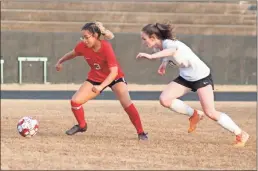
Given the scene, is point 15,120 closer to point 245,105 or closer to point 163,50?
point 163,50

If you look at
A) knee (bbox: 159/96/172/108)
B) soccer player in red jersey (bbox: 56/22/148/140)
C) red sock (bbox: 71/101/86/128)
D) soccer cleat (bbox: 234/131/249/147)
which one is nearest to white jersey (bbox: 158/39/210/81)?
knee (bbox: 159/96/172/108)

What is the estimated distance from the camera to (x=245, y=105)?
21047mm

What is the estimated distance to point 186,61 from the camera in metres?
11.1

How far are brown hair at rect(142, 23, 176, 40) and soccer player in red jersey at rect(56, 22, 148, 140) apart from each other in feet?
2.16

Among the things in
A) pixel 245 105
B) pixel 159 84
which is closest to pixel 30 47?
pixel 159 84

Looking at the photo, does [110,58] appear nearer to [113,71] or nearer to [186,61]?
[113,71]

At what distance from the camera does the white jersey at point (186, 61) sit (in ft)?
36.3

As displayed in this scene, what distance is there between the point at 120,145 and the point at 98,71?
51.6 inches

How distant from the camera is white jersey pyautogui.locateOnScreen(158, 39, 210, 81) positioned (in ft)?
36.3

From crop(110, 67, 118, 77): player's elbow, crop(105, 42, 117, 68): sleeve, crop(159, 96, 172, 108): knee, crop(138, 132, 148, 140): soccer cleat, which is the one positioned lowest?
crop(138, 132, 148, 140): soccer cleat

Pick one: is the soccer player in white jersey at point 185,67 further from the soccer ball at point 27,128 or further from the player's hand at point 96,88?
the soccer ball at point 27,128

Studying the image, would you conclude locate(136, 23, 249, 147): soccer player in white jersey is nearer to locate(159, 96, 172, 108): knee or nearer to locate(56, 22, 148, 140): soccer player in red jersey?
locate(159, 96, 172, 108): knee

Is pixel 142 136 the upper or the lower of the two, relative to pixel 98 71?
lower

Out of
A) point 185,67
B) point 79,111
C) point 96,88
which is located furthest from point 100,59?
point 185,67
